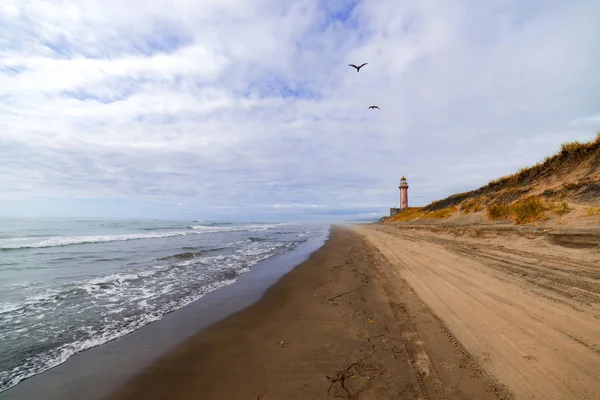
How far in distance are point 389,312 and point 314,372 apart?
2356mm

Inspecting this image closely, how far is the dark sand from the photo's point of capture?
9.62 ft

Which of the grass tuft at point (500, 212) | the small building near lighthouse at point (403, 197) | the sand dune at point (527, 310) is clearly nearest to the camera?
the sand dune at point (527, 310)

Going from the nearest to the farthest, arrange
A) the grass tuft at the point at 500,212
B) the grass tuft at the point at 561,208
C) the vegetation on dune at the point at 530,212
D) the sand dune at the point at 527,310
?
the sand dune at the point at 527,310, the grass tuft at the point at 561,208, the vegetation on dune at the point at 530,212, the grass tuft at the point at 500,212

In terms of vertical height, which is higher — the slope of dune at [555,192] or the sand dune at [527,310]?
the slope of dune at [555,192]

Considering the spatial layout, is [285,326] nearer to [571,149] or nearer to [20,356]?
[20,356]

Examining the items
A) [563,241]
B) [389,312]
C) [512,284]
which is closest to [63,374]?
[389,312]

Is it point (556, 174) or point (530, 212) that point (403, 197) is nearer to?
point (556, 174)

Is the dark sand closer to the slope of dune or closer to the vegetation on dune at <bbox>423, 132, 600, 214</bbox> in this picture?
the slope of dune

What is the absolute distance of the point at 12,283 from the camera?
8664 mm

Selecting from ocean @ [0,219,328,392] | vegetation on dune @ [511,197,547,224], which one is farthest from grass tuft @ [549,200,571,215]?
ocean @ [0,219,328,392]

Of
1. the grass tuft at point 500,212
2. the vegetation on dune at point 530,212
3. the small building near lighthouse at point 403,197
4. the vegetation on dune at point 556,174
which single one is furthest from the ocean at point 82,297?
the small building near lighthouse at point 403,197

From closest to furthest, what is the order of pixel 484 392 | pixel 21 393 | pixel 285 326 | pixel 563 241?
pixel 484 392, pixel 21 393, pixel 285 326, pixel 563 241

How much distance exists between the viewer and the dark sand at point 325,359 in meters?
2.93

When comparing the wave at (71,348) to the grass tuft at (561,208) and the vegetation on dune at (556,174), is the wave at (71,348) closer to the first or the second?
Answer: the grass tuft at (561,208)
